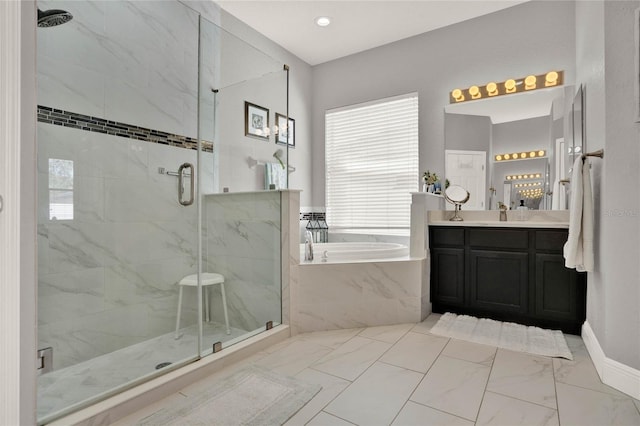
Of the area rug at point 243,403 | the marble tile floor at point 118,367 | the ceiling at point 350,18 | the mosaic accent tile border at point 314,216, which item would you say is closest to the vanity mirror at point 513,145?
the ceiling at point 350,18

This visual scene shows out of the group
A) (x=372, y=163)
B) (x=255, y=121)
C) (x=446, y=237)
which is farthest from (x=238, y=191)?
(x=372, y=163)

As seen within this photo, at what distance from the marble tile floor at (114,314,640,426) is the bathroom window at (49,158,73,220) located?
3.76ft

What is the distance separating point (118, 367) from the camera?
1798mm

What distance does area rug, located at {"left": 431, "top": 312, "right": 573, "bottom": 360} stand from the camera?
2.37 metres

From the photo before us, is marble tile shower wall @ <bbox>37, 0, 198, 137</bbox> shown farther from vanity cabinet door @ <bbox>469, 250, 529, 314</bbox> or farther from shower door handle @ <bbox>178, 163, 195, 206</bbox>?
vanity cabinet door @ <bbox>469, 250, 529, 314</bbox>

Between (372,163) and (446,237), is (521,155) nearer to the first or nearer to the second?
(446,237)

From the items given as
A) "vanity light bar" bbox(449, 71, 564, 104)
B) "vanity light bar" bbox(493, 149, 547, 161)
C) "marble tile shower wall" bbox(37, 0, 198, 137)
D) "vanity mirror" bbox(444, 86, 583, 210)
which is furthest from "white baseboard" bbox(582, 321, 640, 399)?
"marble tile shower wall" bbox(37, 0, 198, 137)

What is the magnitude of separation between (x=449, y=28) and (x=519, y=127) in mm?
1334

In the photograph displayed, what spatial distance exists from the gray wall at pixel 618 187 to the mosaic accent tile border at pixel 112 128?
236 cm

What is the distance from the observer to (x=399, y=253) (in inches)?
125

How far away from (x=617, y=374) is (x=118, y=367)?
8.71ft

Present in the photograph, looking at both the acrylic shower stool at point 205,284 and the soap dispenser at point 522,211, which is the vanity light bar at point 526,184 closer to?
the soap dispenser at point 522,211

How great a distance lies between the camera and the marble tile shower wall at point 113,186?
189 centimetres

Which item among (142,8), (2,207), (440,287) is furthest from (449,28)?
(2,207)
